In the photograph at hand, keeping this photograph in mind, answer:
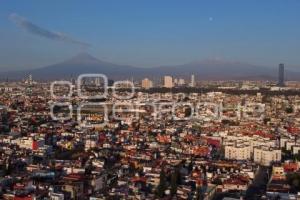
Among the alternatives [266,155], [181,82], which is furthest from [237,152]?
[181,82]

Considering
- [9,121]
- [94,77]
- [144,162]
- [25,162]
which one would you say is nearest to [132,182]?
[144,162]

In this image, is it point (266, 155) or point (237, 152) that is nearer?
point (266, 155)

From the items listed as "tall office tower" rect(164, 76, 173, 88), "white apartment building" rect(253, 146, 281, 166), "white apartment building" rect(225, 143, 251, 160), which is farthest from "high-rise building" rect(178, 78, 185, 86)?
"white apartment building" rect(253, 146, 281, 166)

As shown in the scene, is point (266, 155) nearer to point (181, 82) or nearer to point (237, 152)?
point (237, 152)

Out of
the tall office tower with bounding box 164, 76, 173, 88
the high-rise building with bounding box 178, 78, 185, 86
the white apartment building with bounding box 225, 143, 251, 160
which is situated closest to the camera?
the white apartment building with bounding box 225, 143, 251, 160

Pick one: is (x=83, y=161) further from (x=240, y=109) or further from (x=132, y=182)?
(x=240, y=109)

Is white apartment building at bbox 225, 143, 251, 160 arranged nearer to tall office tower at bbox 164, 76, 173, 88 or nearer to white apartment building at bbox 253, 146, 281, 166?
white apartment building at bbox 253, 146, 281, 166

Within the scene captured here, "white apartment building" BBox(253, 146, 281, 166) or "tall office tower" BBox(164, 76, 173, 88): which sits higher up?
"tall office tower" BBox(164, 76, 173, 88)

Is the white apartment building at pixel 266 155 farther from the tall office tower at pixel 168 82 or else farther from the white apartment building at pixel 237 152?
the tall office tower at pixel 168 82

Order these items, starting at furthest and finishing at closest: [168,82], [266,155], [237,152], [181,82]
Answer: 1. [181,82]
2. [168,82]
3. [237,152]
4. [266,155]

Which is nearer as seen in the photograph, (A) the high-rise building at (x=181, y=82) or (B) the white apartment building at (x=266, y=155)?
(B) the white apartment building at (x=266, y=155)

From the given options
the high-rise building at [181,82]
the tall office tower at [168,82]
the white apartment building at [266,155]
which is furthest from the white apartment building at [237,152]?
the high-rise building at [181,82]
